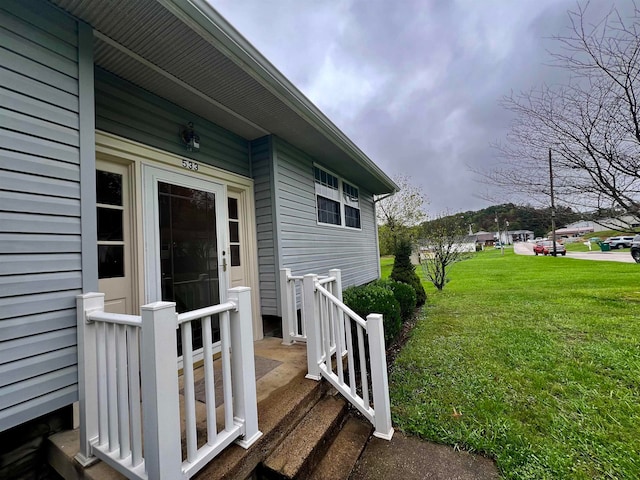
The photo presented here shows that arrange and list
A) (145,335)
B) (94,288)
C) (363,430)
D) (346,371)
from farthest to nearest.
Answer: (346,371), (363,430), (94,288), (145,335)

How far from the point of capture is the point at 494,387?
9.00ft

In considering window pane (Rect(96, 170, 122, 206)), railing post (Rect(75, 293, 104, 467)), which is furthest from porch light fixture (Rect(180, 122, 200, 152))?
railing post (Rect(75, 293, 104, 467))

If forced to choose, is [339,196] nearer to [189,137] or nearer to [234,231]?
[234,231]

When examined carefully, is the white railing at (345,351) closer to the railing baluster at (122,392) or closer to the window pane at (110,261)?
the railing baluster at (122,392)

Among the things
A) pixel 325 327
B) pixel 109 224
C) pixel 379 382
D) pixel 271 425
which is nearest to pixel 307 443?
pixel 271 425

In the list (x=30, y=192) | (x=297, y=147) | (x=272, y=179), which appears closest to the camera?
(x=30, y=192)

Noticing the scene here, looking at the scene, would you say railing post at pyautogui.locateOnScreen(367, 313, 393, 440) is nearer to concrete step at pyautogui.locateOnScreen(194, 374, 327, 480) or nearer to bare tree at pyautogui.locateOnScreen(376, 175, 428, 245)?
concrete step at pyautogui.locateOnScreen(194, 374, 327, 480)

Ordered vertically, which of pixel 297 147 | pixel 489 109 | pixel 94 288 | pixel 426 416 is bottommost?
pixel 426 416

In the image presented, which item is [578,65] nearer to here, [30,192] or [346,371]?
[346,371]

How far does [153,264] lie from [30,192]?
44.1 inches

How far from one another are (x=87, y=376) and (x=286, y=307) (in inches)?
81.1

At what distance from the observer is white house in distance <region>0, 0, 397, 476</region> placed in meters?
1.62

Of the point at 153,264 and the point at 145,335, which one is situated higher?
the point at 153,264

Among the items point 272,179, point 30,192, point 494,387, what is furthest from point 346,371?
point 30,192
